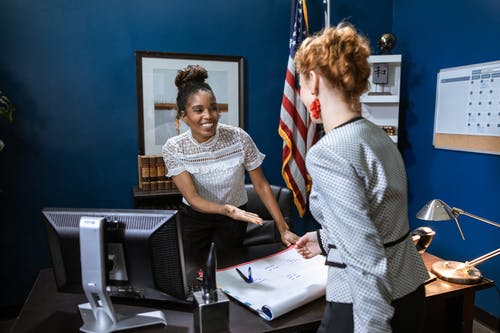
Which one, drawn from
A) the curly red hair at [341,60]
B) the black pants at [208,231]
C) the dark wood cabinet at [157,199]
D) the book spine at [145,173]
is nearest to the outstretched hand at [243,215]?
the black pants at [208,231]

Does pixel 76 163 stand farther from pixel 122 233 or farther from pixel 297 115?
pixel 122 233

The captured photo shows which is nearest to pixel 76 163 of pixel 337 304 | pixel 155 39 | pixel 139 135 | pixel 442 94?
pixel 139 135

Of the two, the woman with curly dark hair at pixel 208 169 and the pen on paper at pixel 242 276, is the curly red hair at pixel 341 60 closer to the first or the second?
the pen on paper at pixel 242 276

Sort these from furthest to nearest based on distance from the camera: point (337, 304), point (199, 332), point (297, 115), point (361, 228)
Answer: point (297, 115) → point (199, 332) → point (337, 304) → point (361, 228)

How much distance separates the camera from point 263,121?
3.50m

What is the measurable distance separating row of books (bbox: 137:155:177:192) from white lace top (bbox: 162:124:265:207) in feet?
3.40

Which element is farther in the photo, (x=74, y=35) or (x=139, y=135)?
(x=139, y=135)

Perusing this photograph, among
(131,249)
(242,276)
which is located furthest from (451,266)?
(131,249)

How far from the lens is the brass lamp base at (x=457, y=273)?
1.51 metres

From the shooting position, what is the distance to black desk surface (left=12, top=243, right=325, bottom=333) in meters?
1.19

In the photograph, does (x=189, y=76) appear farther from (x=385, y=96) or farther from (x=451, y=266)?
(x=385, y=96)

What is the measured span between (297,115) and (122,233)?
2.36m

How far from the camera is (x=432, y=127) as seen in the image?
322 cm

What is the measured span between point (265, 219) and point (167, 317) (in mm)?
1286
